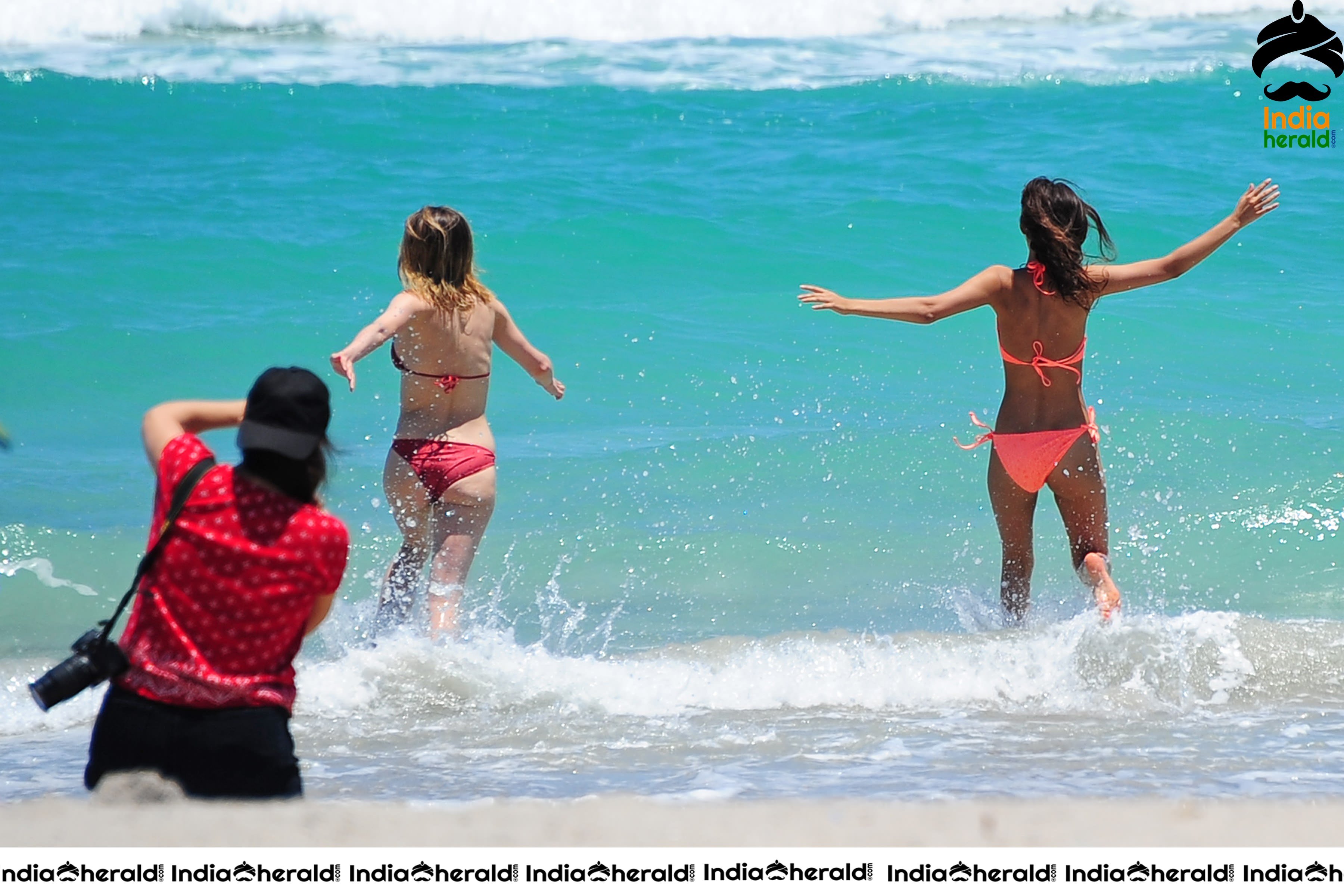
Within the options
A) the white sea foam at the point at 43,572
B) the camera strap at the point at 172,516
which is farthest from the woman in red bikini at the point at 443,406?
the camera strap at the point at 172,516

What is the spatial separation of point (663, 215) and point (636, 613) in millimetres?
6852

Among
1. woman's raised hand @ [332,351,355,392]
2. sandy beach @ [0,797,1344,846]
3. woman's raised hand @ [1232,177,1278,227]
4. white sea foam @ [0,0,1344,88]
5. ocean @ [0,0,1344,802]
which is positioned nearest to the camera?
sandy beach @ [0,797,1344,846]

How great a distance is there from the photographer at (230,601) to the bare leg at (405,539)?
7.38ft

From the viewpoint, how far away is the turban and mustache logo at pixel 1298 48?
15.6 metres

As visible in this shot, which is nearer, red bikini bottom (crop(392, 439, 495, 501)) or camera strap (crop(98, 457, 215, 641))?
camera strap (crop(98, 457, 215, 641))

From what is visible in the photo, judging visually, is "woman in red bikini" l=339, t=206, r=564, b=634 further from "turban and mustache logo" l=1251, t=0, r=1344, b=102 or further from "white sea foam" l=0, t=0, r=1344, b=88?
"turban and mustache logo" l=1251, t=0, r=1344, b=102

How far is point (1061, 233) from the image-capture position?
4.67 m

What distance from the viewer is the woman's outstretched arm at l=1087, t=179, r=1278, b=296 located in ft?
15.3

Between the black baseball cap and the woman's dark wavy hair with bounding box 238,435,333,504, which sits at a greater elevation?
the black baseball cap

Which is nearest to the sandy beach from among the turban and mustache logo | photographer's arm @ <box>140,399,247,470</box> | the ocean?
photographer's arm @ <box>140,399,247,470</box>

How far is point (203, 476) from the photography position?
258 cm

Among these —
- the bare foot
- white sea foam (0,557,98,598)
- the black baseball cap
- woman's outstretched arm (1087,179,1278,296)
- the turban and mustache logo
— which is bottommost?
white sea foam (0,557,98,598)

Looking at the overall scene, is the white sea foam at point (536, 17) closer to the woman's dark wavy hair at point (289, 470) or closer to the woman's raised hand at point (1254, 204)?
the woman's raised hand at point (1254, 204)
